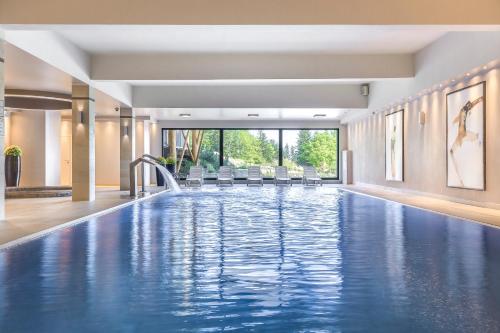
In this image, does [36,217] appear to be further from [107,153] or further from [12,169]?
[107,153]

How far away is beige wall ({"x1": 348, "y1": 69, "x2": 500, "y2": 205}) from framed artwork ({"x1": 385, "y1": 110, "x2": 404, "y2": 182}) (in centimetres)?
23

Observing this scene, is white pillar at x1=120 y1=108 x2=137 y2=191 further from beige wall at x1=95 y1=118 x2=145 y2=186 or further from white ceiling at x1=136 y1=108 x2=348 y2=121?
beige wall at x1=95 y1=118 x2=145 y2=186

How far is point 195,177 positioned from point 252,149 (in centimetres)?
372

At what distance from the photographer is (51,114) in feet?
58.6

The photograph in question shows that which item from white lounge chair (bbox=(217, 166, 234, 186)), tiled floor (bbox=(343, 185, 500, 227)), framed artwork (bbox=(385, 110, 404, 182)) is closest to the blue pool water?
tiled floor (bbox=(343, 185, 500, 227))

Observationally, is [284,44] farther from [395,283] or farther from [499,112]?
[395,283]

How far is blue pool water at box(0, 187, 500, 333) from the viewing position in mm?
3047

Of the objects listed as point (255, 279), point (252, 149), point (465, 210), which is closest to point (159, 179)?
point (252, 149)

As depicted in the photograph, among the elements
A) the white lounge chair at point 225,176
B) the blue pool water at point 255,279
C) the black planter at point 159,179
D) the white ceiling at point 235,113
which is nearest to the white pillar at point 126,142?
the white ceiling at point 235,113

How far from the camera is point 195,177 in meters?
20.3

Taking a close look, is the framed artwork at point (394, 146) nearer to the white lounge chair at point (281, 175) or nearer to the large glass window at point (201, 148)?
the white lounge chair at point (281, 175)

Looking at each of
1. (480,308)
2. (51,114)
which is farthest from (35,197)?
(480,308)

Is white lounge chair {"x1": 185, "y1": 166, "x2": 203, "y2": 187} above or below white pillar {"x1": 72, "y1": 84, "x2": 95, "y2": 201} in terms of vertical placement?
below

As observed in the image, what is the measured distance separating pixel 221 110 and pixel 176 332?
15239 millimetres
